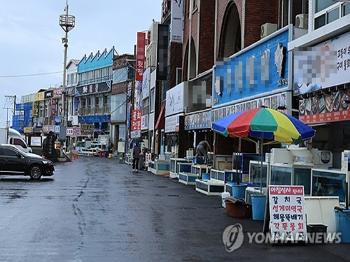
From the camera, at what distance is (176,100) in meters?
34.1

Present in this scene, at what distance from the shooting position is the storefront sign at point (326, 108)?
1304 centimetres

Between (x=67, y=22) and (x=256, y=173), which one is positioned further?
(x=67, y=22)

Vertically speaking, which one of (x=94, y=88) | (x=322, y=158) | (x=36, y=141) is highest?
(x=94, y=88)

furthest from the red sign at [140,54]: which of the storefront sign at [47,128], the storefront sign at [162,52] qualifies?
the storefront sign at [47,128]

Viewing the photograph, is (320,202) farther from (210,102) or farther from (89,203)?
(210,102)

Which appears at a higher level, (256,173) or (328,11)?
(328,11)

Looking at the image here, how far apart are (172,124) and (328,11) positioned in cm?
2113

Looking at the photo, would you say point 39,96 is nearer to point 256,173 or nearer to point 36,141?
point 36,141

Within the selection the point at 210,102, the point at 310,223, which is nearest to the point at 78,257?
the point at 310,223

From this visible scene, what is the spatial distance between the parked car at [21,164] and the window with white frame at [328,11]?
16096mm

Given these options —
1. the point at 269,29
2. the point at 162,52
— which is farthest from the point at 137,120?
the point at 269,29

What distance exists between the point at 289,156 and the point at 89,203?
6.25 meters

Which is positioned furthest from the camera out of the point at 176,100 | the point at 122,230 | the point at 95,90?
the point at 95,90

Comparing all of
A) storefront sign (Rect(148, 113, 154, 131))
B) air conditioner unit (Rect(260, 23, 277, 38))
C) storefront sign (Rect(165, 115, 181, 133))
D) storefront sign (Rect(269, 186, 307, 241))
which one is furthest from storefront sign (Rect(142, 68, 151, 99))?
storefront sign (Rect(269, 186, 307, 241))
